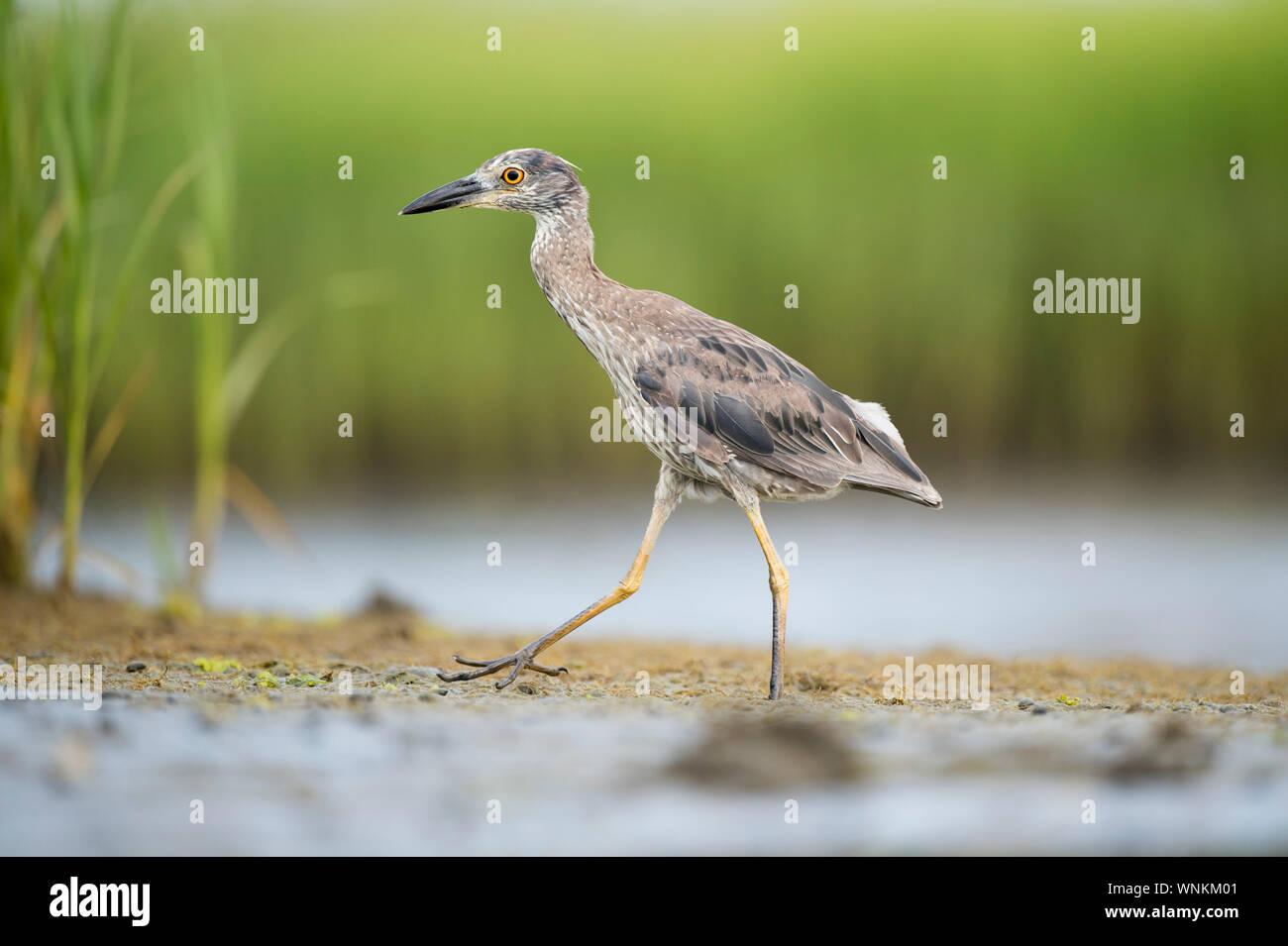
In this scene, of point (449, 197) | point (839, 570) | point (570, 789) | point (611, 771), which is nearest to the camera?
point (570, 789)

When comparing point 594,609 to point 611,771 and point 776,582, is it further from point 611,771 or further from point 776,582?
point 611,771

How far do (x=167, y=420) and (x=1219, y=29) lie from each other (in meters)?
11.5

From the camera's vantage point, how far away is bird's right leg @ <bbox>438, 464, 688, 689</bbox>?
6160 mm

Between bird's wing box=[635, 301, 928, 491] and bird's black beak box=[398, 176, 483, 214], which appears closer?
bird's wing box=[635, 301, 928, 491]

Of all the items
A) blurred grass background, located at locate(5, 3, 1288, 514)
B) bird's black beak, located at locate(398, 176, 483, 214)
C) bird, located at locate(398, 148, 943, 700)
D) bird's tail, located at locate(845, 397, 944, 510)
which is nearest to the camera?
bird, located at locate(398, 148, 943, 700)

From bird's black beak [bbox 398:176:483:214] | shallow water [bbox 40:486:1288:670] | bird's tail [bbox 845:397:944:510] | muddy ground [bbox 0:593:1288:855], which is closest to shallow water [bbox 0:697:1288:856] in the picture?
muddy ground [bbox 0:593:1288:855]

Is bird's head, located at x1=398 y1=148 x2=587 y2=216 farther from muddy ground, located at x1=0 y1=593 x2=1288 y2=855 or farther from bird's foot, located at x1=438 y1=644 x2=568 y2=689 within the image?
muddy ground, located at x1=0 y1=593 x2=1288 y2=855

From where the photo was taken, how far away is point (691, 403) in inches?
240

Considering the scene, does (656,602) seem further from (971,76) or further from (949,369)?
(971,76)

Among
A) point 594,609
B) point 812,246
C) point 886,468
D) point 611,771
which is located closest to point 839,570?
point 812,246

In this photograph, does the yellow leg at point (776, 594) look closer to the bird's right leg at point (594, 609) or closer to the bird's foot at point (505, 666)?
the bird's right leg at point (594, 609)

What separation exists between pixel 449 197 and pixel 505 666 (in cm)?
247

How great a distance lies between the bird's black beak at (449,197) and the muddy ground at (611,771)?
8.05 ft

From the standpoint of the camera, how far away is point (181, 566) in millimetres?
8672
